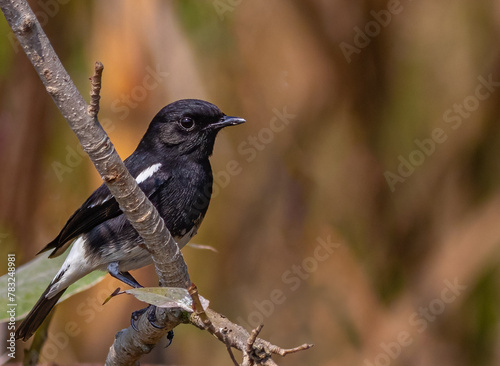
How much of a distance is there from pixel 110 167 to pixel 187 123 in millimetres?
1405

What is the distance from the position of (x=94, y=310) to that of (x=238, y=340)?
10.5ft

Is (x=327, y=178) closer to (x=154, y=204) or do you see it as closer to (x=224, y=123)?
(x=224, y=123)

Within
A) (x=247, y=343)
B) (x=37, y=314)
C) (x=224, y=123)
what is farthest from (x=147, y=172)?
(x=247, y=343)

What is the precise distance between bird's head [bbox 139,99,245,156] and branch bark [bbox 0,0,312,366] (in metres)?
1.09

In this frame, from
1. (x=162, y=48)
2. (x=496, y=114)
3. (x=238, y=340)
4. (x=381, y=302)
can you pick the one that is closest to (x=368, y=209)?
(x=381, y=302)

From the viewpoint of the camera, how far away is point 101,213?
3221 millimetres

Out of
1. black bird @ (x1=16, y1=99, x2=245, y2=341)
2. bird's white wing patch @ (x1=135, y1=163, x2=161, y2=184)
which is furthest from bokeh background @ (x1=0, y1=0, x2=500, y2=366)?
bird's white wing patch @ (x1=135, y1=163, x2=161, y2=184)

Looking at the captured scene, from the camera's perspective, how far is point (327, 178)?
5246 millimetres

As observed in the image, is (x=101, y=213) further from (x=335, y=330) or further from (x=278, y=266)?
(x=335, y=330)

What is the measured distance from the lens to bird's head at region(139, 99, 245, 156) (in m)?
3.27

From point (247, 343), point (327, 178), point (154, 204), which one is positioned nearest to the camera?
point (247, 343)

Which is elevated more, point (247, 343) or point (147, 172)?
point (147, 172)

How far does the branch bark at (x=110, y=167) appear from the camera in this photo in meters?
1.75

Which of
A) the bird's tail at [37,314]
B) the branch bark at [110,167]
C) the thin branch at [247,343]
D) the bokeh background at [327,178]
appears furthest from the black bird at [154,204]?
the bokeh background at [327,178]
